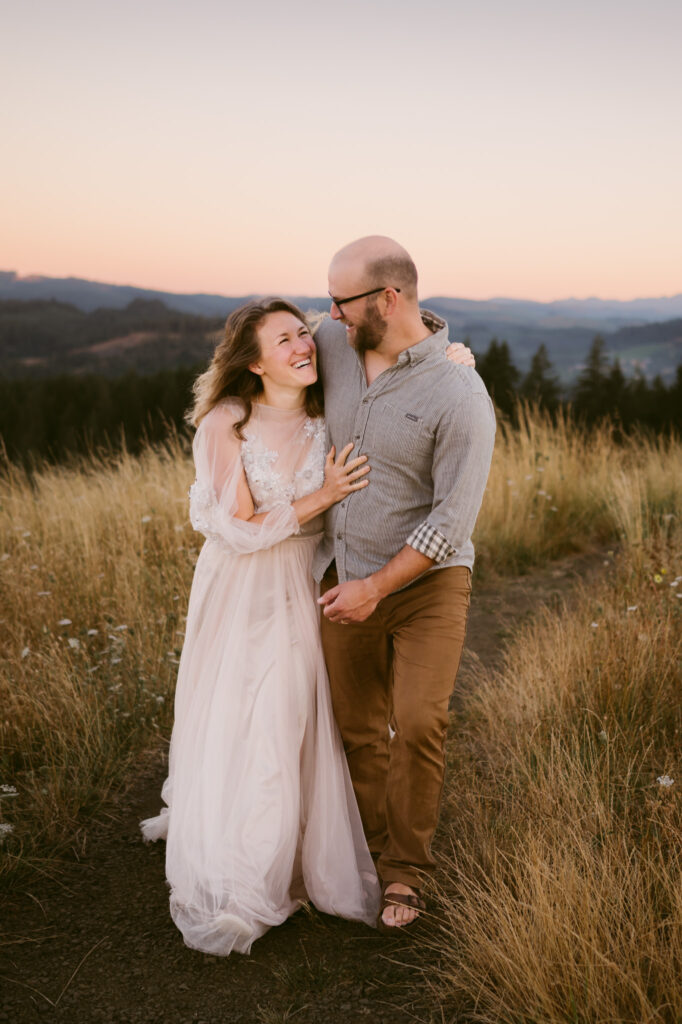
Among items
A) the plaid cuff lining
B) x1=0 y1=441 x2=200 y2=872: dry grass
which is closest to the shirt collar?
the plaid cuff lining

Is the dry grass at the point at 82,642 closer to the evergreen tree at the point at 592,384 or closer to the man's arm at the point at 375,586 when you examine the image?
the man's arm at the point at 375,586

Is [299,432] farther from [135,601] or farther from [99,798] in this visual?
[135,601]

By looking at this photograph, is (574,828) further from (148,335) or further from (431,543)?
(148,335)

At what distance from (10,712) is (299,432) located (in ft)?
6.88

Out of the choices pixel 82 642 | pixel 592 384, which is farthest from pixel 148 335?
pixel 82 642

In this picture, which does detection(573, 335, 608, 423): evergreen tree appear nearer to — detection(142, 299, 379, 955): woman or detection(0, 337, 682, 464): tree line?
detection(0, 337, 682, 464): tree line

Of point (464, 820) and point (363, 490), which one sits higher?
point (363, 490)

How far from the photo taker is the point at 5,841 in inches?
139

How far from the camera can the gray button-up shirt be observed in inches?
117

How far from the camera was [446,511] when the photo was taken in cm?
295

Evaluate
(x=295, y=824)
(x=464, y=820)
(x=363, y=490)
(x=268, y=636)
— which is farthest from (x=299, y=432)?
(x=464, y=820)

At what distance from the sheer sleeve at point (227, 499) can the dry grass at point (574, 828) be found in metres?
1.31

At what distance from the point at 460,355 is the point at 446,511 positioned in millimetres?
690

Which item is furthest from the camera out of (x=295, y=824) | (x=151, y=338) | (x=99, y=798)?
(x=151, y=338)
